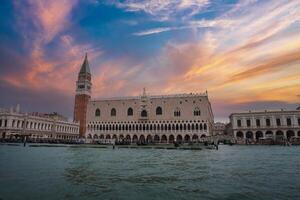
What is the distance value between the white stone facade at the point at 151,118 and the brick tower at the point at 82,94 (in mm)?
8942

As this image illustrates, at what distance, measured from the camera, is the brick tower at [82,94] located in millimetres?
90438

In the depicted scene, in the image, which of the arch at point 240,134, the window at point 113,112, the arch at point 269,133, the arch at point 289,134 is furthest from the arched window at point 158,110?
the arch at point 289,134

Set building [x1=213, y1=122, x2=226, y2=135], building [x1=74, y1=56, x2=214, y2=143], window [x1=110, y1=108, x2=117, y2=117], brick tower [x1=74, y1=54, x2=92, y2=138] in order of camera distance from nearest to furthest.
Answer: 1. building [x1=74, y1=56, x2=214, y2=143]
2. window [x1=110, y1=108, x2=117, y2=117]
3. brick tower [x1=74, y1=54, x2=92, y2=138]
4. building [x1=213, y1=122, x2=226, y2=135]

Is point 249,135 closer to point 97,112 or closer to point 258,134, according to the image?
point 258,134

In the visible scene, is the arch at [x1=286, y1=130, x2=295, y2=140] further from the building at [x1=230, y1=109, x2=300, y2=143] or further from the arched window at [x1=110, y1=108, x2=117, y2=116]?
the arched window at [x1=110, y1=108, x2=117, y2=116]

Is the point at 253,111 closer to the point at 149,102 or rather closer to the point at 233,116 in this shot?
the point at 233,116

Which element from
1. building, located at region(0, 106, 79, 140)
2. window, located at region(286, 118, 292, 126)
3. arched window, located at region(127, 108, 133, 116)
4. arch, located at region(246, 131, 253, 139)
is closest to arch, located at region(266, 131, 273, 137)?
arch, located at region(246, 131, 253, 139)

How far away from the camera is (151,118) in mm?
75000

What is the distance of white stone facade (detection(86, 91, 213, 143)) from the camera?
71.2 m

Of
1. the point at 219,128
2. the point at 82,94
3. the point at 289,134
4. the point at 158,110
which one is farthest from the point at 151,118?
the point at 219,128

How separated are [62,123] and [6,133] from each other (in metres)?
23.1

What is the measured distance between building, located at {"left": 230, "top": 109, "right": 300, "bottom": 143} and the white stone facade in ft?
27.9

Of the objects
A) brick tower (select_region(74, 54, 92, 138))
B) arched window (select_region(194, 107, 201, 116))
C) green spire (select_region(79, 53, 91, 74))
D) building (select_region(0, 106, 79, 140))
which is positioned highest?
green spire (select_region(79, 53, 91, 74))

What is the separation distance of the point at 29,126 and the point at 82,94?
22601mm
